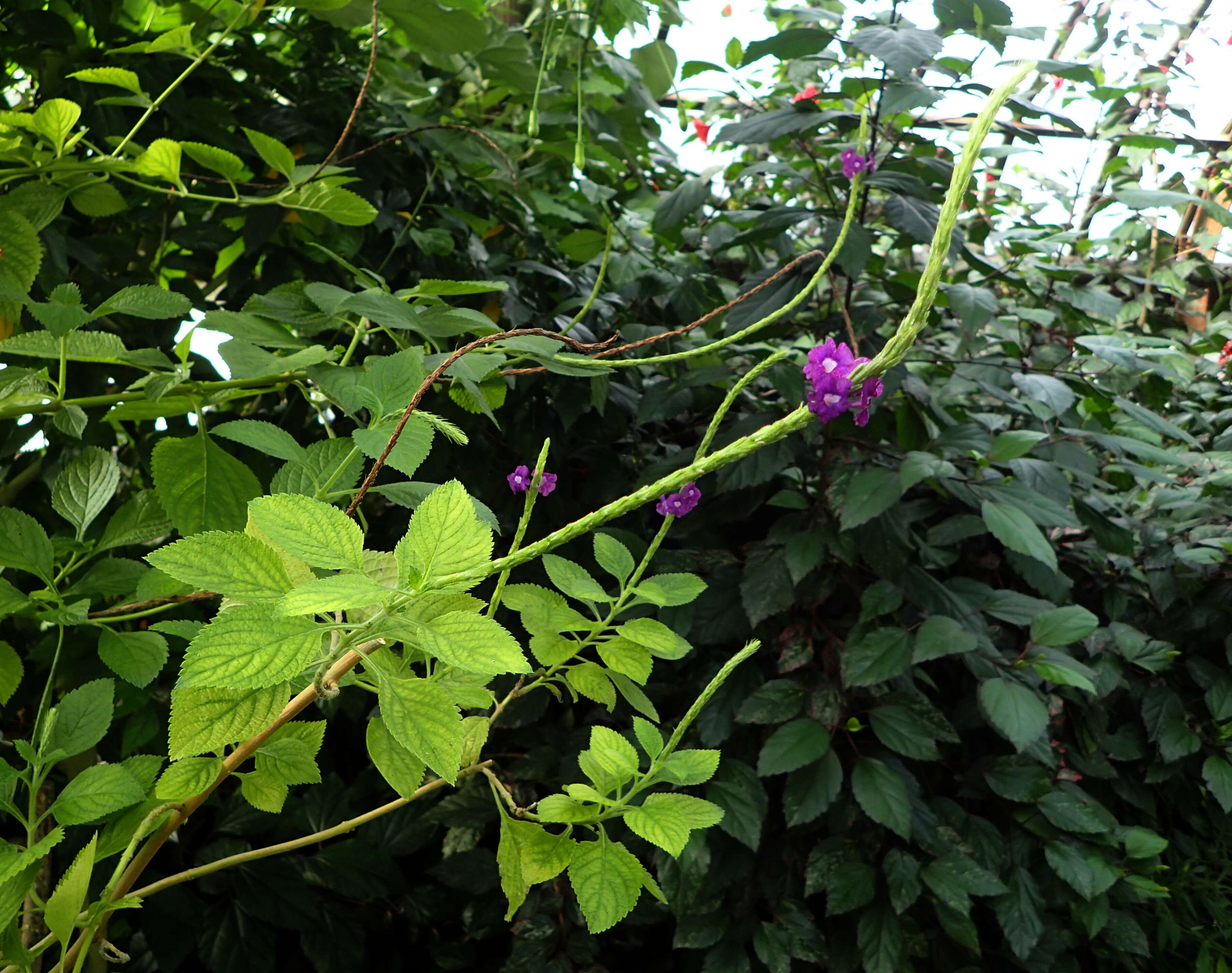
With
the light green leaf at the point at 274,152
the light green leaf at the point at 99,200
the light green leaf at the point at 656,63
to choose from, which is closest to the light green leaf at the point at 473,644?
the light green leaf at the point at 274,152

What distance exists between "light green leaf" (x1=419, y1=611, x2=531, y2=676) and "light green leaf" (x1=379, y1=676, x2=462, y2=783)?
27 mm

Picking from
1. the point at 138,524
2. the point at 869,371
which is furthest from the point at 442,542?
the point at 138,524

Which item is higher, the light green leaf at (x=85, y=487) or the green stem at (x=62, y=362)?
the green stem at (x=62, y=362)

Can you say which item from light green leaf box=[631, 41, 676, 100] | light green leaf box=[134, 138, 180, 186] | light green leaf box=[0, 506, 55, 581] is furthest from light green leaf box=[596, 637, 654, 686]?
light green leaf box=[631, 41, 676, 100]

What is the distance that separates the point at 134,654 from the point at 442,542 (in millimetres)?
353

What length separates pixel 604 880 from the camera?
0.42 metres

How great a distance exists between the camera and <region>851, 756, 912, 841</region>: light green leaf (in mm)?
956

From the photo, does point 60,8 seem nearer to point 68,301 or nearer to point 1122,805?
point 68,301

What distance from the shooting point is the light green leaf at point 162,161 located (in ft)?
2.12

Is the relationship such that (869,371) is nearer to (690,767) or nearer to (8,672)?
(690,767)

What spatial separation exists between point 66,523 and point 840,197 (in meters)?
1.08

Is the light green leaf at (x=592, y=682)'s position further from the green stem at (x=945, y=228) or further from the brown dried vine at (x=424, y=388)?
the green stem at (x=945, y=228)

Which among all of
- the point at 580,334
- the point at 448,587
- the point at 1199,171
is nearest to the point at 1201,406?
the point at 1199,171

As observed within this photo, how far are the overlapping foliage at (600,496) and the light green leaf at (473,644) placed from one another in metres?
0.18
